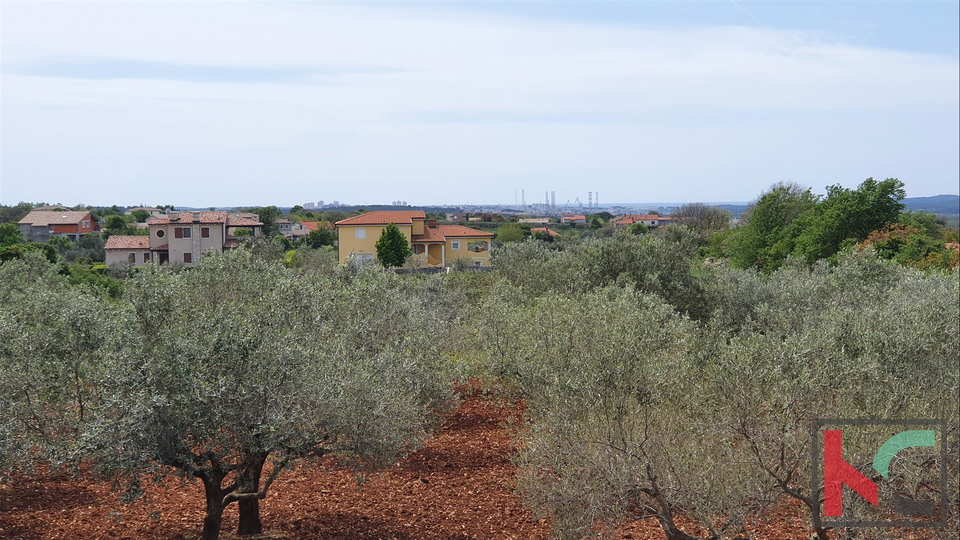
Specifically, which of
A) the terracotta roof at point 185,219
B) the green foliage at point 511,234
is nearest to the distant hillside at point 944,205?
the terracotta roof at point 185,219

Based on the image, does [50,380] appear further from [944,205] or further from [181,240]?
[181,240]

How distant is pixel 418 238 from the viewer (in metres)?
64.4

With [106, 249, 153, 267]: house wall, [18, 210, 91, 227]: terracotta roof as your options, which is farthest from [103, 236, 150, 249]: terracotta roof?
[18, 210, 91, 227]: terracotta roof

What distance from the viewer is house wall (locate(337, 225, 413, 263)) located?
61844 mm

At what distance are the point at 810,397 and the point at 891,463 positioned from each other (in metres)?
1.29

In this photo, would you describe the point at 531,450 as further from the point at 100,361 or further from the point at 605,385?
the point at 100,361

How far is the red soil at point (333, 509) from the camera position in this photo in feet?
39.8

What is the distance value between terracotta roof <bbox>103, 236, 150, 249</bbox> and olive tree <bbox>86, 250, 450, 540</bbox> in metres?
58.2

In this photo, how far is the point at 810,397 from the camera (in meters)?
9.58

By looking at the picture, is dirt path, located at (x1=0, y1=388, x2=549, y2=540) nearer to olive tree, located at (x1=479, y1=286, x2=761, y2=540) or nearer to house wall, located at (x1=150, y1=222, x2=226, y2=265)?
olive tree, located at (x1=479, y1=286, x2=761, y2=540)

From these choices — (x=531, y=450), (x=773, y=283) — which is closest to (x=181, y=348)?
(x=531, y=450)

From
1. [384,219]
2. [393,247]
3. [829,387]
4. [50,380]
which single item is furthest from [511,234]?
[829,387]

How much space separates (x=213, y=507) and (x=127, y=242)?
204 feet

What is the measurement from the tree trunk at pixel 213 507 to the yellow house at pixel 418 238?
49039 millimetres
